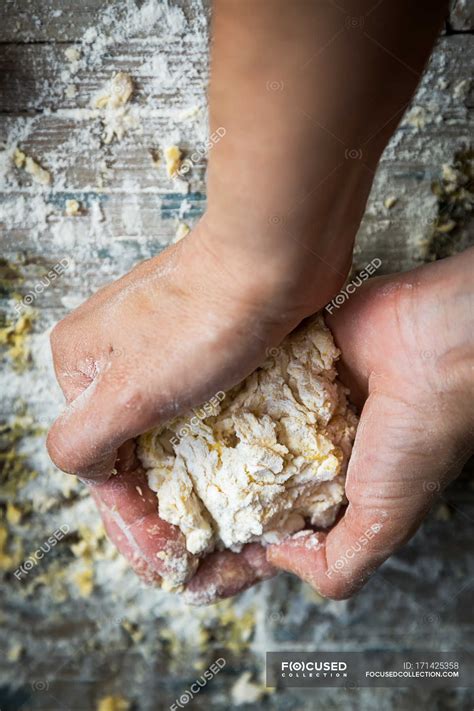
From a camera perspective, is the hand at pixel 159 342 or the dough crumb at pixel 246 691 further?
the dough crumb at pixel 246 691

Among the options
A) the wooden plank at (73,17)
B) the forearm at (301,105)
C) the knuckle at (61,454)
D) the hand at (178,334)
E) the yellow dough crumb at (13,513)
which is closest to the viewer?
the forearm at (301,105)

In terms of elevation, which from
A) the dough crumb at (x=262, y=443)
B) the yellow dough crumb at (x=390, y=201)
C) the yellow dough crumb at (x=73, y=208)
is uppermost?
the yellow dough crumb at (x=73, y=208)

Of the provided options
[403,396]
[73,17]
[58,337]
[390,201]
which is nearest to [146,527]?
[58,337]

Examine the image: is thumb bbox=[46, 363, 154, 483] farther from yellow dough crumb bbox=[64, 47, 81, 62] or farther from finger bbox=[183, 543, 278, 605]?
yellow dough crumb bbox=[64, 47, 81, 62]

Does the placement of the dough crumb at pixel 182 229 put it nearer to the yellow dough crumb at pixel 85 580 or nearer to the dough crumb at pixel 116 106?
the dough crumb at pixel 116 106

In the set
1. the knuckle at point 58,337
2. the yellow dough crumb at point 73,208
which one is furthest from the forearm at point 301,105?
the yellow dough crumb at point 73,208
